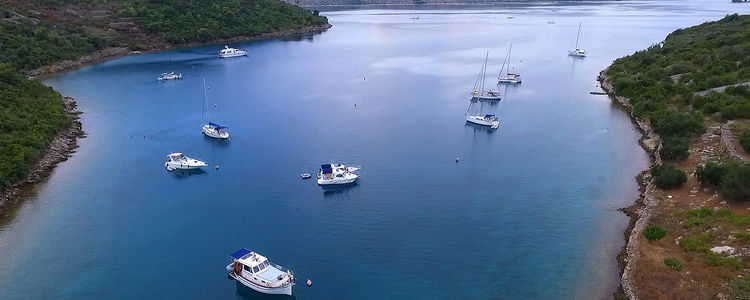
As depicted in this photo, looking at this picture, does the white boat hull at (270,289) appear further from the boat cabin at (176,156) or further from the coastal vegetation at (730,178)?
the coastal vegetation at (730,178)

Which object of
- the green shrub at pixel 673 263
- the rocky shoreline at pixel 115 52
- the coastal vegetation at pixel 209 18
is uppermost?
the coastal vegetation at pixel 209 18

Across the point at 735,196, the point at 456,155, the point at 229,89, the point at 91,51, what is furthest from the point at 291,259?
the point at 91,51

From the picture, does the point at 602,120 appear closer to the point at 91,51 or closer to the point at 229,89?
the point at 229,89

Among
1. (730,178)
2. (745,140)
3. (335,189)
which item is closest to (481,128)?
(335,189)

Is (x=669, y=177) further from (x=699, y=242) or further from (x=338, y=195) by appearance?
(x=338, y=195)

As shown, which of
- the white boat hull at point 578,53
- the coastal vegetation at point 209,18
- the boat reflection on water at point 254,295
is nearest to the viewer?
the boat reflection on water at point 254,295

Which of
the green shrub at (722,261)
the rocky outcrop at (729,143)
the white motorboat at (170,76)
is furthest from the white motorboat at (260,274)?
the white motorboat at (170,76)
